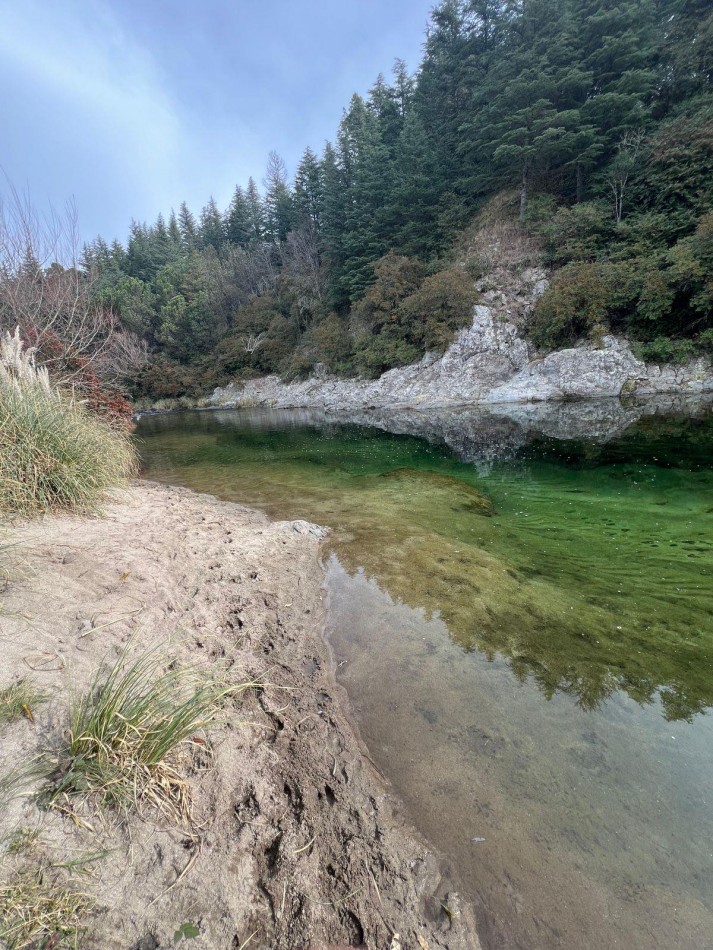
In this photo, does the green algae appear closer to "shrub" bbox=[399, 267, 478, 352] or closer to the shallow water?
the shallow water

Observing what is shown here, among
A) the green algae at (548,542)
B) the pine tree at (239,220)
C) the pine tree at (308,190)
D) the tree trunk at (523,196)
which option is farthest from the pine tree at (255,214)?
the green algae at (548,542)

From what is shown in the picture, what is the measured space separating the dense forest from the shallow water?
446 inches

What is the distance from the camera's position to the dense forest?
20203 millimetres

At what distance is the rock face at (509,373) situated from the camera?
19844 millimetres

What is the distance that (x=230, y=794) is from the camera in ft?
6.40

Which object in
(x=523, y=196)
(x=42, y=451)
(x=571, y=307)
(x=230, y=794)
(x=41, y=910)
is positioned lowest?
(x=230, y=794)

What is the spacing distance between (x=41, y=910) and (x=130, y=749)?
0.56m

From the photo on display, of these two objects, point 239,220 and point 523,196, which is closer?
point 523,196

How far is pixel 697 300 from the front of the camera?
17.8 m

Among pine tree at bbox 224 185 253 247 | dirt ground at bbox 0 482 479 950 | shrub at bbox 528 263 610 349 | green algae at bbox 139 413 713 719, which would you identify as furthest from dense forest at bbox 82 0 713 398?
pine tree at bbox 224 185 253 247

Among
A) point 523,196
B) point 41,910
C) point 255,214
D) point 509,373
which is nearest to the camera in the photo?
point 41,910

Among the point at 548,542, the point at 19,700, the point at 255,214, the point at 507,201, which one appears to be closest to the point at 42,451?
the point at 19,700

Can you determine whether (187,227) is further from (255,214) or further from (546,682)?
(546,682)

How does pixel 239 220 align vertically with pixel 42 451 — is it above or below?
above
